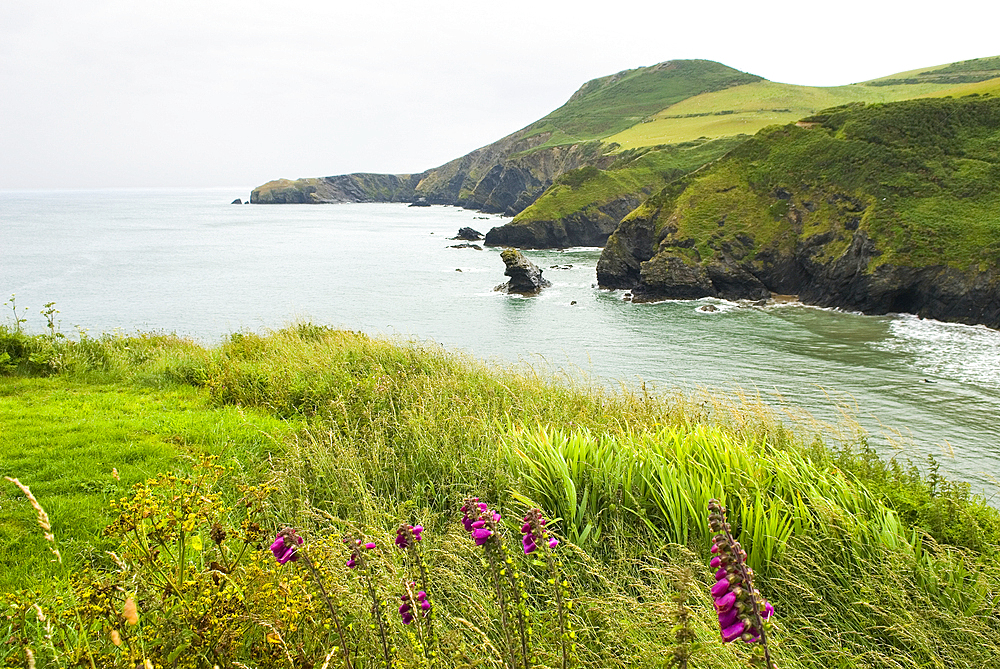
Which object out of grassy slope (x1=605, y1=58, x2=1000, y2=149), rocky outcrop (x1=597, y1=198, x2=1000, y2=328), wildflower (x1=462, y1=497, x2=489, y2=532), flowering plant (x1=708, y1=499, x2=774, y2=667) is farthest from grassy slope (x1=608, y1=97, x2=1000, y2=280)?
grassy slope (x1=605, y1=58, x2=1000, y2=149)

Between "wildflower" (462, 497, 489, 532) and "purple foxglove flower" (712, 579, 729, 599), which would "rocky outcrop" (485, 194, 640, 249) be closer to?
"wildflower" (462, 497, 489, 532)

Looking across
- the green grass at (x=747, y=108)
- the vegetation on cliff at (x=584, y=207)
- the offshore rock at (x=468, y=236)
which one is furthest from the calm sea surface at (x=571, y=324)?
the green grass at (x=747, y=108)

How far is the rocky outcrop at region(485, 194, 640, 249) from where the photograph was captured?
83.2 meters

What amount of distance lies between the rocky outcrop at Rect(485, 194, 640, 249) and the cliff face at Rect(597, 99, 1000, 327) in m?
29.9

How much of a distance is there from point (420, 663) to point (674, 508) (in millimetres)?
2889

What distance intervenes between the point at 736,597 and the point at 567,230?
8430 cm

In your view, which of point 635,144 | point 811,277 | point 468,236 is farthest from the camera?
point 635,144

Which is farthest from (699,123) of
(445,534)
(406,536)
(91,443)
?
(406,536)

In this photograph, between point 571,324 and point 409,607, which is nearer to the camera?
point 409,607

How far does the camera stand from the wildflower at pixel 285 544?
254cm

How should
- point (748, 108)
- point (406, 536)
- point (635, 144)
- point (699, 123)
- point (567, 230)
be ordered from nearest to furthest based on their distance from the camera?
point (406, 536) < point (567, 230) < point (635, 144) < point (699, 123) < point (748, 108)

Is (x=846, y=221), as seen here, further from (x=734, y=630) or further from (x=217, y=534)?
(x=217, y=534)

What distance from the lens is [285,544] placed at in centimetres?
284

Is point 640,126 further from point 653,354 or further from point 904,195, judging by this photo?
point 653,354
